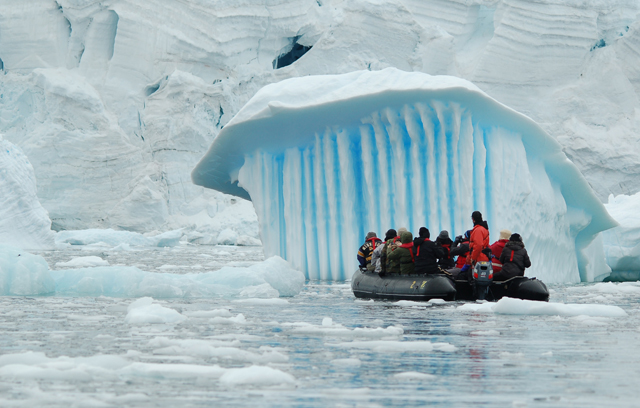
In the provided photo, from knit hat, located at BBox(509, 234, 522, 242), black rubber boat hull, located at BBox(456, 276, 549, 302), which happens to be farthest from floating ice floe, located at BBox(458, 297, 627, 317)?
knit hat, located at BBox(509, 234, 522, 242)

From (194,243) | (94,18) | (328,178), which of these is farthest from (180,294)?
(94,18)

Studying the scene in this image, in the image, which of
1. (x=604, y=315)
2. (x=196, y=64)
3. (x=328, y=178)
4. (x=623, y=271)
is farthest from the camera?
(x=196, y=64)

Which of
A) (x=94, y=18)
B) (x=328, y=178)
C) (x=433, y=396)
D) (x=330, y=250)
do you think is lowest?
(x=433, y=396)

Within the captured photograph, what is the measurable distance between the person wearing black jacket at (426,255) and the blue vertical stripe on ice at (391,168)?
3610 millimetres

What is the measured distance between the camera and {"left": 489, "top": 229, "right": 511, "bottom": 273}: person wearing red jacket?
10.4m

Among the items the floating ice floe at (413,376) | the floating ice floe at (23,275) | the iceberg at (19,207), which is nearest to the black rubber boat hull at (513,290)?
the floating ice floe at (413,376)

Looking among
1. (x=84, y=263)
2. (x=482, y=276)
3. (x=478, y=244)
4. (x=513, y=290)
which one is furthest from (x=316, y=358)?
(x=84, y=263)

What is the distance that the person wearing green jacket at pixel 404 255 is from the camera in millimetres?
10422

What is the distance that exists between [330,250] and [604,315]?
24.7ft

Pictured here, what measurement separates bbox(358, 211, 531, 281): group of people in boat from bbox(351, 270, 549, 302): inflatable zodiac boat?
12cm

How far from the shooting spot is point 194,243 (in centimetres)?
3566

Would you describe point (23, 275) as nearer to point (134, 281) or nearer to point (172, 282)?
point (134, 281)

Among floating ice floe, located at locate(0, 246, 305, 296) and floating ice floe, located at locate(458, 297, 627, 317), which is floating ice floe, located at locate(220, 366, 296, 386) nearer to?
floating ice floe, located at locate(458, 297, 627, 317)

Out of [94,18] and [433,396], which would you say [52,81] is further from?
[433,396]
